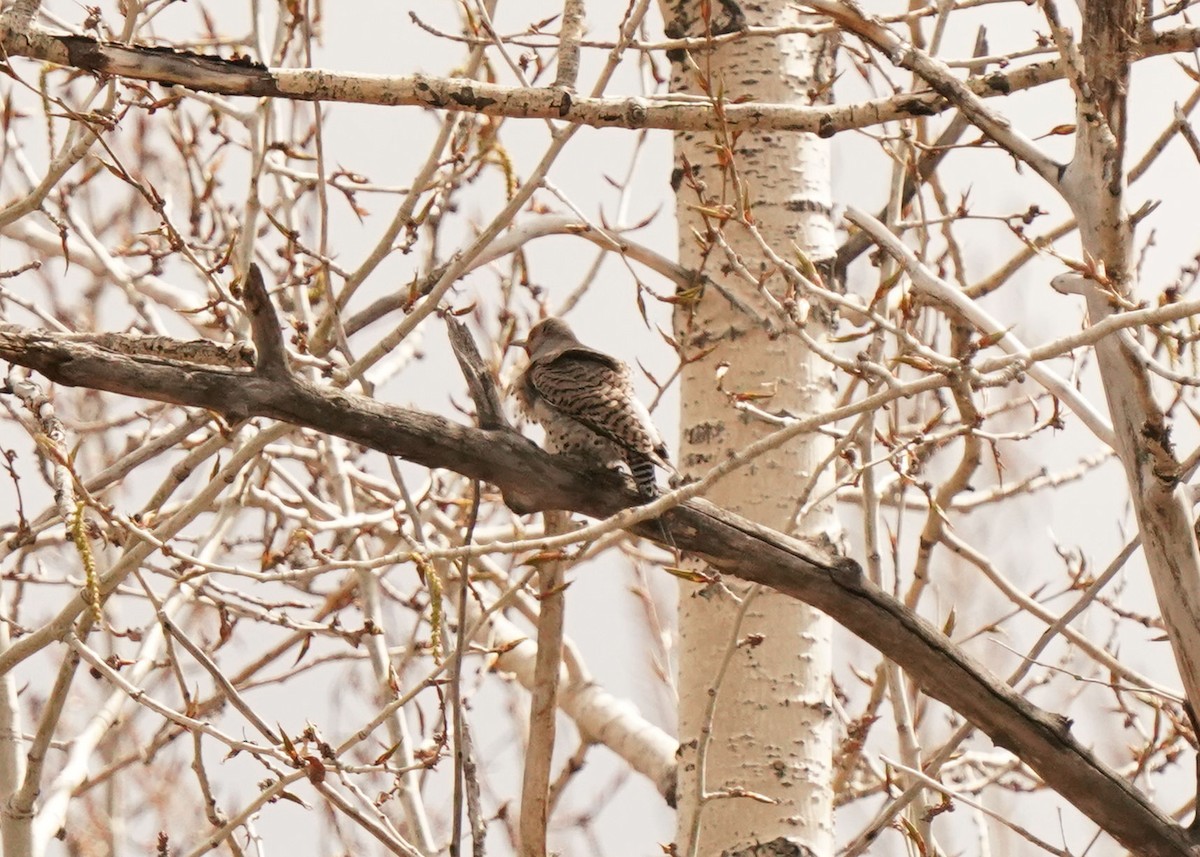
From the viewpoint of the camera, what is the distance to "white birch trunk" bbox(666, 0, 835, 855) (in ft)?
11.0

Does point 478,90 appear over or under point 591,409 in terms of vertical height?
under

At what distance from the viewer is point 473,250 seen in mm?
Answer: 2885

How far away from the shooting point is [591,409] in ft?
12.1

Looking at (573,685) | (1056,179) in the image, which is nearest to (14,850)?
(573,685)

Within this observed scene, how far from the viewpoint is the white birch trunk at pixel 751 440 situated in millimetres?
3350

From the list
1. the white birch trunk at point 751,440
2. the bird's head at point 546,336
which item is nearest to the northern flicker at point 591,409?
the white birch trunk at point 751,440

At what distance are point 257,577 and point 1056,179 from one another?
1638 mm

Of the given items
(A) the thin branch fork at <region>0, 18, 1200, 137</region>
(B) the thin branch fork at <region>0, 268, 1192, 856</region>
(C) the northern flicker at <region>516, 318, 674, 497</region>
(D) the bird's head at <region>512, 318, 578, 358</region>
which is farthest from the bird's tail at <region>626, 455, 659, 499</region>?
(D) the bird's head at <region>512, 318, 578, 358</region>

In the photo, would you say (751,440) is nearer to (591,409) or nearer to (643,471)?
(643,471)

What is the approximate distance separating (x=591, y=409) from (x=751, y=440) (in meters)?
0.46

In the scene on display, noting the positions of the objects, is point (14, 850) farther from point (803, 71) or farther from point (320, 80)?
point (803, 71)

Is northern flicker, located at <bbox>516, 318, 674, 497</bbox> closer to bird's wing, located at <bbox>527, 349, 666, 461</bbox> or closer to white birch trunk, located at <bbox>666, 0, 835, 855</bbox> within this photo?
bird's wing, located at <bbox>527, 349, 666, 461</bbox>

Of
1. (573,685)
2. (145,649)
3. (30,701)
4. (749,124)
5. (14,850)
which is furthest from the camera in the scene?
(30,701)

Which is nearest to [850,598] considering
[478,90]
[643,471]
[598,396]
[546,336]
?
[643,471]
